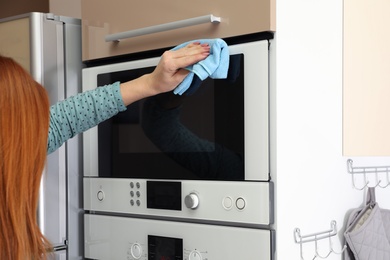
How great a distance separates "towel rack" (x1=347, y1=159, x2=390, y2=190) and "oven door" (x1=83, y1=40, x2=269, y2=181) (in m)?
0.30

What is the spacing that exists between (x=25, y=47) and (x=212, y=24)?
1.70 feet

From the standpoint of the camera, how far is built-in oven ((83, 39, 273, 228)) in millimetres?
1102

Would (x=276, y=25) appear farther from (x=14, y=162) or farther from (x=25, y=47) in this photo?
(x=25, y=47)

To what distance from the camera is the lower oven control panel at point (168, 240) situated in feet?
3.65

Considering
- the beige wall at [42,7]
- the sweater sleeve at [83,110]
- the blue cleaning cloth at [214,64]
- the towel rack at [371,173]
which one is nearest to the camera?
the blue cleaning cloth at [214,64]

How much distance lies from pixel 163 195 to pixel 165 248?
0.11 metres

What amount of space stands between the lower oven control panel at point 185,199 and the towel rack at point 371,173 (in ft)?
0.97

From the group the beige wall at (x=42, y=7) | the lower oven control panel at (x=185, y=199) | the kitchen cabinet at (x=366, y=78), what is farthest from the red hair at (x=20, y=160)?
the beige wall at (x=42, y=7)

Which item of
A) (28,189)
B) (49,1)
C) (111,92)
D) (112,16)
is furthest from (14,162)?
(49,1)

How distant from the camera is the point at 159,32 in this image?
4.16 ft

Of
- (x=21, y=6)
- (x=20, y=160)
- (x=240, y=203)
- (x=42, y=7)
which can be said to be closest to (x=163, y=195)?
(x=240, y=203)

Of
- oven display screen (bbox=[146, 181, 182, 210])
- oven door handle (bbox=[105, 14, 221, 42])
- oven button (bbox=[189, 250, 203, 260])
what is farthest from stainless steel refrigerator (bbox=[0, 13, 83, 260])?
oven button (bbox=[189, 250, 203, 260])

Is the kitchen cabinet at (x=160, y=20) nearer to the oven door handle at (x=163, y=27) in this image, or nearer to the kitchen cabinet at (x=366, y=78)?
the oven door handle at (x=163, y=27)

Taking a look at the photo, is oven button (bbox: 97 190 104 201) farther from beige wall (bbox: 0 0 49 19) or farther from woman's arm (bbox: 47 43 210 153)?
beige wall (bbox: 0 0 49 19)
